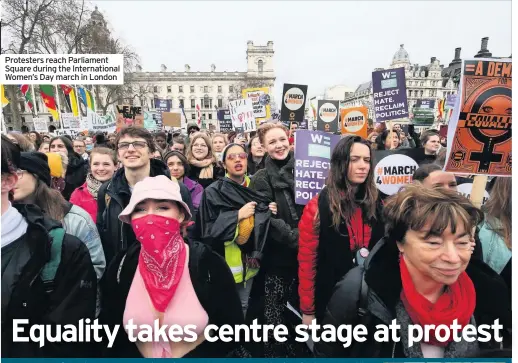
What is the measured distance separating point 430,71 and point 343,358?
63.0 meters

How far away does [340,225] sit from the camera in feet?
6.56

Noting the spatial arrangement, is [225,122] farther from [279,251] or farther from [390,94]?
[279,251]

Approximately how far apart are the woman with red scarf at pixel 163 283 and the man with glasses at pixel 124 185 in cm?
48

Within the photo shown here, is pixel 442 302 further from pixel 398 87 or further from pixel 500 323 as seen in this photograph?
pixel 398 87

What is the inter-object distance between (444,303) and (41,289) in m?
1.71

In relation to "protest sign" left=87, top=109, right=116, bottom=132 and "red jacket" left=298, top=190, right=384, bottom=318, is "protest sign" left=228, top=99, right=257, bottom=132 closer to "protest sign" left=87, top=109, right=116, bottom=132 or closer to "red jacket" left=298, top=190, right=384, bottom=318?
"protest sign" left=87, top=109, right=116, bottom=132

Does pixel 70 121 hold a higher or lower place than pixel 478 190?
higher

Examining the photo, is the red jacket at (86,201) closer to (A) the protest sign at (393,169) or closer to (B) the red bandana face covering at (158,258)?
(B) the red bandana face covering at (158,258)

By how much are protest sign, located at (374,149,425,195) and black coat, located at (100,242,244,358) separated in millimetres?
1984

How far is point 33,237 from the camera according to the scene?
4.58 ft

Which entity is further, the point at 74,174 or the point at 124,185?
the point at 74,174

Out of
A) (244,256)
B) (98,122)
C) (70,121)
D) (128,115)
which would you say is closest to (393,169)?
(244,256)

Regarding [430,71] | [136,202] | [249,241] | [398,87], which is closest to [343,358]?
[249,241]

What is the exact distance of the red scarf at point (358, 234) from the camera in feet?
6.57
